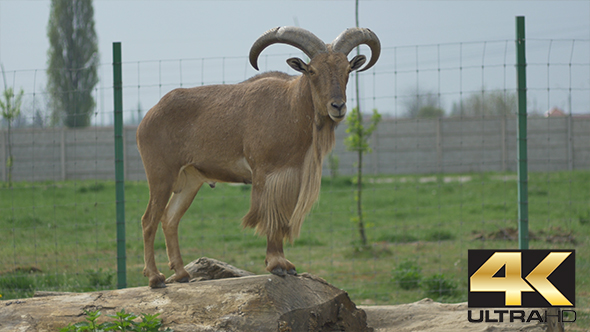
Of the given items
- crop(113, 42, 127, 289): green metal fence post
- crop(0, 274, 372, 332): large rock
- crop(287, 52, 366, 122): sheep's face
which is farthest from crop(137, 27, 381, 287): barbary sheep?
crop(113, 42, 127, 289): green metal fence post

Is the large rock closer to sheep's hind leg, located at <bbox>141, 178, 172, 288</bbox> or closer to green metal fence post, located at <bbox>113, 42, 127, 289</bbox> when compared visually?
sheep's hind leg, located at <bbox>141, 178, 172, 288</bbox>

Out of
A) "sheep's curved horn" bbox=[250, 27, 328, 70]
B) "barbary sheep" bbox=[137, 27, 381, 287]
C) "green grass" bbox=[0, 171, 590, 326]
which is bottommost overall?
"green grass" bbox=[0, 171, 590, 326]

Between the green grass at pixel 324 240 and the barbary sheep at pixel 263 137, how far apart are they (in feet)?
6.34

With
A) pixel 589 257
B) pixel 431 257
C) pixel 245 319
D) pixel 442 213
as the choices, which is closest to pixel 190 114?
pixel 245 319

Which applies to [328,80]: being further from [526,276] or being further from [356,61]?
[526,276]

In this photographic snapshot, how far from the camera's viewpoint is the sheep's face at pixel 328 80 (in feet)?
13.5

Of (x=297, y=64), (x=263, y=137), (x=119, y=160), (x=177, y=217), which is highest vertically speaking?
(x=297, y=64)

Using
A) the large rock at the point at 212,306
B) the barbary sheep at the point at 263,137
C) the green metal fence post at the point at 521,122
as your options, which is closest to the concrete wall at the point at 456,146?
the green metal fence post at the point at 521,122

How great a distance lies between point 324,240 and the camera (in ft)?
34.2

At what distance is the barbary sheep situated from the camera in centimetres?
433

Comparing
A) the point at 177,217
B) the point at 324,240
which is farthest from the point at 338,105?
the point at 324,240

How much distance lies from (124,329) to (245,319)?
2.87 feet

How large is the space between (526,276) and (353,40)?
226 centimetres

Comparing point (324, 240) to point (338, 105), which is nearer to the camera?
point (338, 105)
